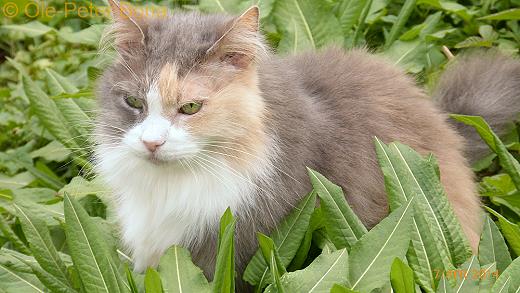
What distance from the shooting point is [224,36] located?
260 centimetres

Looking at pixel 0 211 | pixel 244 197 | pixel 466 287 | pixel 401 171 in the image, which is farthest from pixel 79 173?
pixel 466 287

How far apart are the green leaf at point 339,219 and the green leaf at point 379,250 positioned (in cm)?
9

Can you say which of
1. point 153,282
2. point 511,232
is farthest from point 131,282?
point 511,232

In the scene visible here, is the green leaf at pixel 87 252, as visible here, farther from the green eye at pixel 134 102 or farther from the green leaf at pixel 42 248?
the green eye at pixel 134 102

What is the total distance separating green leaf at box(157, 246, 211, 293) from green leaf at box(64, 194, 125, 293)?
0.16 meters

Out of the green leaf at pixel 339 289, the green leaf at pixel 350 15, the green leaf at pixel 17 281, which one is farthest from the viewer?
the green leaf at pixel 350 15

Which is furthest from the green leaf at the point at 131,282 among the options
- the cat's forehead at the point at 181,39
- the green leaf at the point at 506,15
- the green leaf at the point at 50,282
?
the green leaf at the point at 506,15

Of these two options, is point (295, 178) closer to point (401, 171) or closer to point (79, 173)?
point (401, 171)

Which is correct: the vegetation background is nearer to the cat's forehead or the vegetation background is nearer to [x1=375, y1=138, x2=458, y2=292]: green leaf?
[x1=375, y1=138, x2=458, y2=292]: green leaf

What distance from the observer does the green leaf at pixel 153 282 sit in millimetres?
2465

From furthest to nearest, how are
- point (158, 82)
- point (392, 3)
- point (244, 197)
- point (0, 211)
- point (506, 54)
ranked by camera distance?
point (392, 3) < point (506, 54) < point (0, 211) < point (244, 197) < point (158, 82)

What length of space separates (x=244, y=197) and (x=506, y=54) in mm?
1645

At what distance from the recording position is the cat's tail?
135 inches

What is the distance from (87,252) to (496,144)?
1.63m
